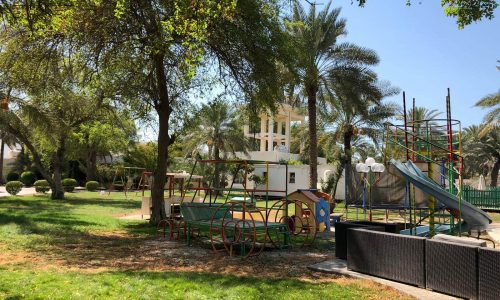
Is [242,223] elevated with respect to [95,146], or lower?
lower

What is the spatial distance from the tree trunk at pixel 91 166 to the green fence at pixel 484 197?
117 feet

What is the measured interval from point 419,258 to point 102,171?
46.1 m

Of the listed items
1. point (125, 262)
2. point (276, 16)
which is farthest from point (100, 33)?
point (125, 262)

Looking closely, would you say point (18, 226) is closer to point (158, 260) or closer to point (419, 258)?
point (158, 260)

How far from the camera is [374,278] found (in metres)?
7.27

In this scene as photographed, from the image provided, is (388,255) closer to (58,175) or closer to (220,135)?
(58,175)

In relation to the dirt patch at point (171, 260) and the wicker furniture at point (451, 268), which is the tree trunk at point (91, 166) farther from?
the wicker furniture at point (451, 268)

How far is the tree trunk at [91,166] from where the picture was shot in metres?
49.3

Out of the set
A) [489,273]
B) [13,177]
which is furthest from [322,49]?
[13,177]

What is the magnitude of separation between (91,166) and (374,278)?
46781mm

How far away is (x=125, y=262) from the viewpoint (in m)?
8.62

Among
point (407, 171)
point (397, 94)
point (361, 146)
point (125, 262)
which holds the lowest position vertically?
point (125, 262)

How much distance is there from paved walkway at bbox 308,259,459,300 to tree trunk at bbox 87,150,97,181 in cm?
4405

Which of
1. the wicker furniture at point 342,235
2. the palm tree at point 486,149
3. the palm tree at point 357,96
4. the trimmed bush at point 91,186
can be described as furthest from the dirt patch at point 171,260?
the palm tree at point 486,149
